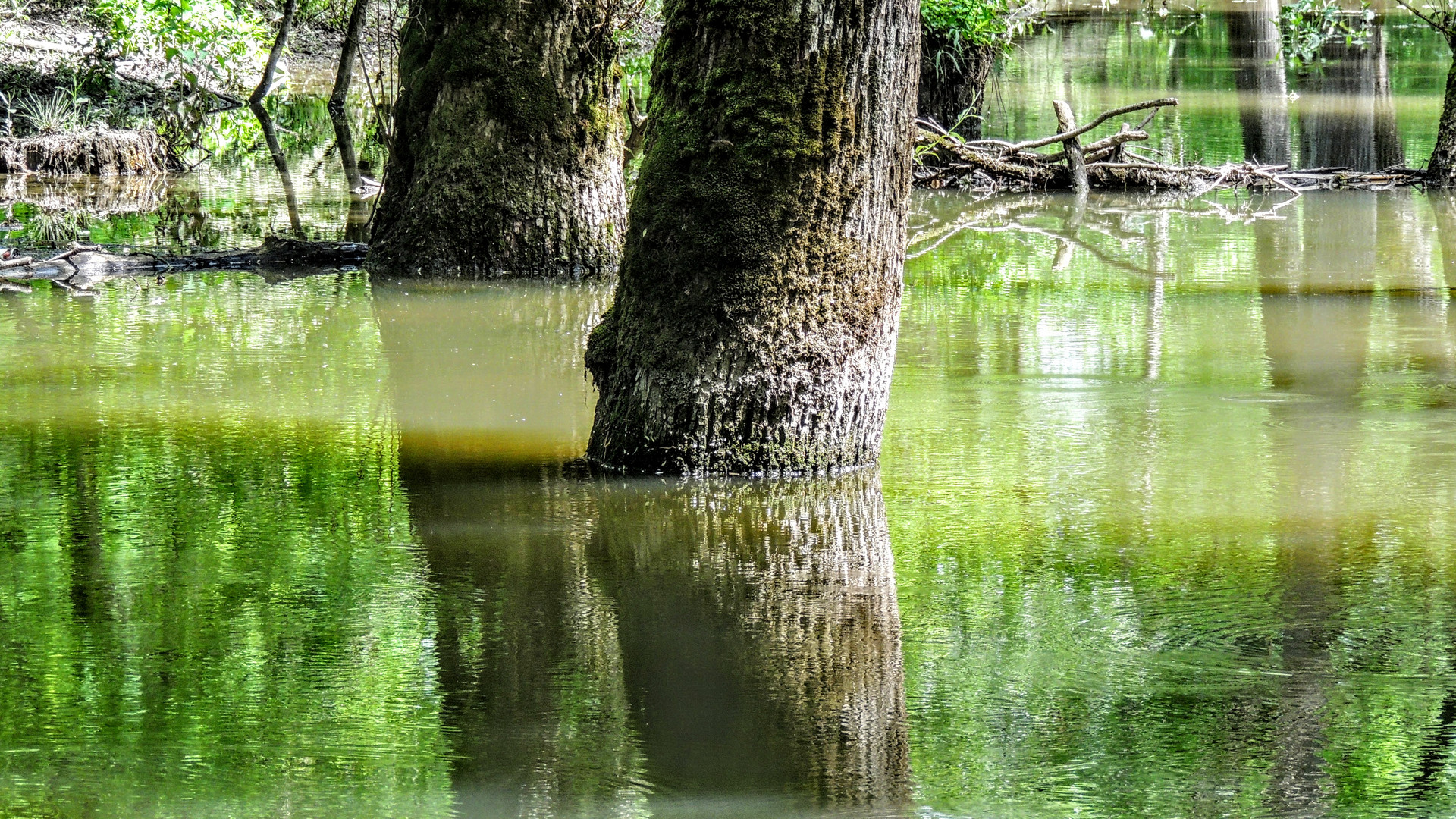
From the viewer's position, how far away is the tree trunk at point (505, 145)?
10680mm

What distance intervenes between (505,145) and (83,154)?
32.6 ft

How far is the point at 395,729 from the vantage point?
3.86 meters

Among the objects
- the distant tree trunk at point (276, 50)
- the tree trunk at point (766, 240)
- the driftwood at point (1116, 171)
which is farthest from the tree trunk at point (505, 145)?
the distant tree trunk at point (276, 50)

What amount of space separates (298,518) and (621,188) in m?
6.06

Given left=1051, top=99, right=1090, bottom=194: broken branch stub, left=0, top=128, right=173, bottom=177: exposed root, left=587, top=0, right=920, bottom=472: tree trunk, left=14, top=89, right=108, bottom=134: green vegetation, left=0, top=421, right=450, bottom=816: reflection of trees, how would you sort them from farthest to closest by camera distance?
left=14, top=89, right=108, bottom=134: green vegetation < left=0, top=128, right=173, bottom=177: exposed root < left=1051, top=99, right=1090, bottom=194: broken branch stub < left=587, top=0, right=920, bottom=472: tree trunk < left=0, top=421, right=450, bottom=816: reflection of trees

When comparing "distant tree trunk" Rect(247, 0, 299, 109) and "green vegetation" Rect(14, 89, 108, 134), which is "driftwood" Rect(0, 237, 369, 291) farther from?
"green vegetation" Rect(14, 89, 108, 134)

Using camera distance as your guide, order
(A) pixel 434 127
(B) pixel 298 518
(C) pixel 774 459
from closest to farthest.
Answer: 1. (B) pixel 298 518
2. (C) pixel 774 459
3. (A) pixel 434 127

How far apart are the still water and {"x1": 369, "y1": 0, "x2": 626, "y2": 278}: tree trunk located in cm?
170

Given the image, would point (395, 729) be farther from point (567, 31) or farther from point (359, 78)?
point (359, 78)

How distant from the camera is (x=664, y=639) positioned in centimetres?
452

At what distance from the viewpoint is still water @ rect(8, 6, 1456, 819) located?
3.65m

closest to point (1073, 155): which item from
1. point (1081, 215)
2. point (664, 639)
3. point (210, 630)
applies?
point (1081, 215)

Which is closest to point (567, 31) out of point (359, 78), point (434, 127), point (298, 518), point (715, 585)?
point (434, 127)

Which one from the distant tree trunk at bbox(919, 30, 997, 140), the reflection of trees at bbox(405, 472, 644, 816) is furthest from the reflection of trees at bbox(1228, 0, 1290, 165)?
the reflection of trees at bbox(405, 472, 644, 816)
